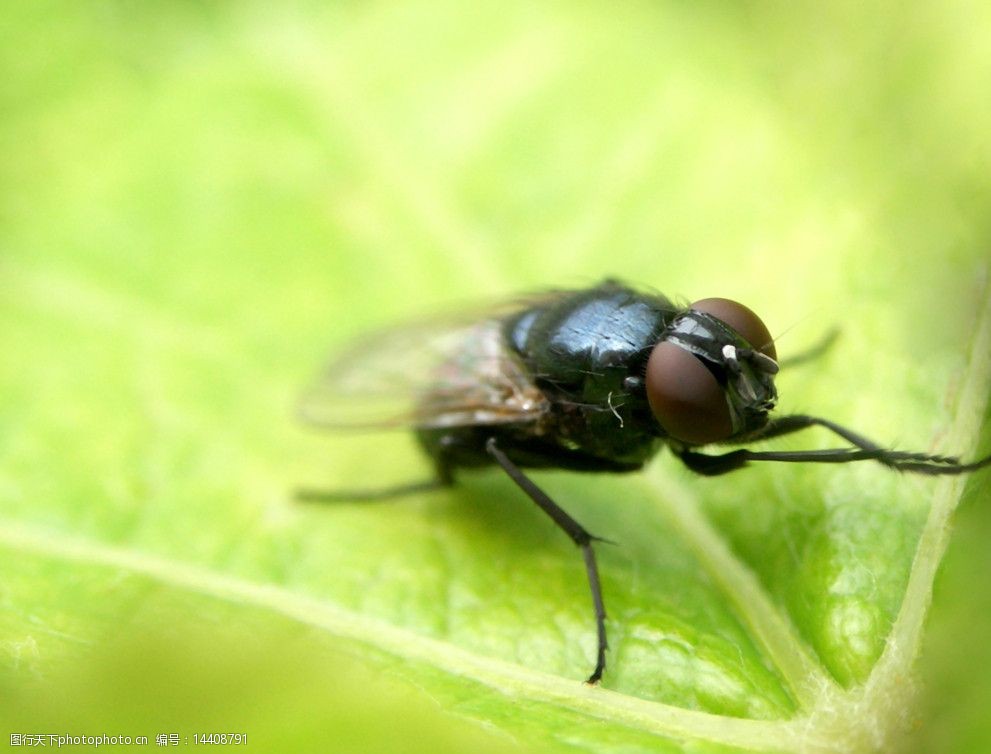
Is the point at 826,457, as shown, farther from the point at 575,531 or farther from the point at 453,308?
the point at 453,308

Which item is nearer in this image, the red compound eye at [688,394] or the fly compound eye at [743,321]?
the red compound eye at [688,394]

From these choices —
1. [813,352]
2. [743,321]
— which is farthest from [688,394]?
[813,352]

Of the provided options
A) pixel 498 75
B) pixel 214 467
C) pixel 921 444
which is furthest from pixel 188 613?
pixel 498 75

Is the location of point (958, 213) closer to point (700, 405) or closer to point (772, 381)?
point (772, 381)

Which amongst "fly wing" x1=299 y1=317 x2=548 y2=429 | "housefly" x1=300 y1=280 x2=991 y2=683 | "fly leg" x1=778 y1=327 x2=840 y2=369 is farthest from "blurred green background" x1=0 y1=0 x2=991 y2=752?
"fly wing" x1=299 y1=317 x2=548 y2=429

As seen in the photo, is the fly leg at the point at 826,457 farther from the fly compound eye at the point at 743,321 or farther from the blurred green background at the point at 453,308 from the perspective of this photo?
the fly compound eye at the point at 743,321

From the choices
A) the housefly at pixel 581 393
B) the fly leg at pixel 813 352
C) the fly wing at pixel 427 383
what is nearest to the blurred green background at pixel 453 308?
the fly leg at pixel 813 352
